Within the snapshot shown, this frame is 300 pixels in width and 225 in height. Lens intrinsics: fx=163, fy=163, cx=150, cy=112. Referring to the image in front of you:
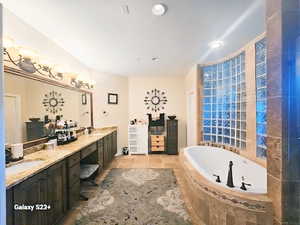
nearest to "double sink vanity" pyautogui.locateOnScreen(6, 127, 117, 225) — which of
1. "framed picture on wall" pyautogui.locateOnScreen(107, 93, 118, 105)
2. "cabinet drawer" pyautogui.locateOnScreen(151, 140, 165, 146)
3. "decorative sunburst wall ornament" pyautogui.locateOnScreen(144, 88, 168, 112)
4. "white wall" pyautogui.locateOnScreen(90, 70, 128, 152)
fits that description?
"white wall" pyautogui.locateOnScreen(90, 70, 128, 152)

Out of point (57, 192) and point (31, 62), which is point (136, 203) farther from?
point (31, 62)

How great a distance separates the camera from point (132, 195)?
254 cm

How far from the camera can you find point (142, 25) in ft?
7.15

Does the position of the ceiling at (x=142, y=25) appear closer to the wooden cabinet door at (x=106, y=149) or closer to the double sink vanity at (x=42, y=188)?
the double sink vanity at (x=42, y=188)

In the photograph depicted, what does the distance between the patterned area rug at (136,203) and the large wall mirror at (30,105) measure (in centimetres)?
128

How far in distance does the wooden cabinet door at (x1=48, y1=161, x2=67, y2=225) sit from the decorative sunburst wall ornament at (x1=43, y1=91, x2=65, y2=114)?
44.4 inches

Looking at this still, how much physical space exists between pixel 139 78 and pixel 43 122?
3478 mm

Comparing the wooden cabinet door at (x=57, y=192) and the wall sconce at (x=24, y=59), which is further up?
the wall sconce at (x=24, y=59)

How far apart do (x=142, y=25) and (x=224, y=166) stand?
276 centimetres

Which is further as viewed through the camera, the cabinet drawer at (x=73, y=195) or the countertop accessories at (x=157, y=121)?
the countertop accessories at (x=157, y=121)

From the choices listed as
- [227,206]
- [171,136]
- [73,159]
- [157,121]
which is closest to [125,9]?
[73,159]

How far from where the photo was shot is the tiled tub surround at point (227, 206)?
1.40 metres

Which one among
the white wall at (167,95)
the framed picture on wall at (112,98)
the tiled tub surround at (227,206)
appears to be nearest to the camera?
the tiled tub surround at (227,206)

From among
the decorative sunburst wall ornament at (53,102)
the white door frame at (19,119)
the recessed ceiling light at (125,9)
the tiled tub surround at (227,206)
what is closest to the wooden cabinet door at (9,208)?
the white door frame at (19,119)
